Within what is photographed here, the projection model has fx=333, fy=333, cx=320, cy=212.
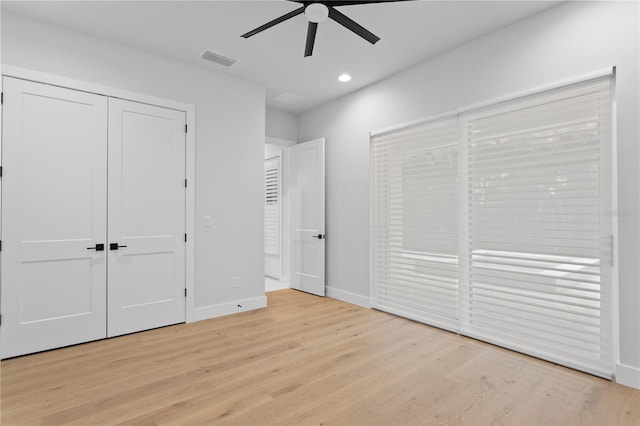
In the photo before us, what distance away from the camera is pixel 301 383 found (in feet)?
7.76

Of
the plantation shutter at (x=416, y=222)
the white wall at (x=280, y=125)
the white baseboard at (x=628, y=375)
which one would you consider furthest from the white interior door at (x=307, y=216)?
the white baseboard at (x=628, y=375)

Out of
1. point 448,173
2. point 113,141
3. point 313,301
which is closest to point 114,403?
point 113,141

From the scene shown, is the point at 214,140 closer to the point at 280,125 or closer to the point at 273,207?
the point at 280,125

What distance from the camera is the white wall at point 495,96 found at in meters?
2.35

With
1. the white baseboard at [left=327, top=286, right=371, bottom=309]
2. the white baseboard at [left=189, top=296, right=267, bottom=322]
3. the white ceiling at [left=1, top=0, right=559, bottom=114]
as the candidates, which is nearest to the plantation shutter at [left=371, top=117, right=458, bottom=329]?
the white baseboard at [left=327, top=286, right=371, bottom=309]

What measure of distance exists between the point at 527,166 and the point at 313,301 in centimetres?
305

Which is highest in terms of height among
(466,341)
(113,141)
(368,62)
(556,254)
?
(368,62)

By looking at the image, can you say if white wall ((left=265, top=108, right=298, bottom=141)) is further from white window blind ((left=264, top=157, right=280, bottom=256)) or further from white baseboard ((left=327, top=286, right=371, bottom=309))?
white baseboard ((left=327, top=286, right=371, bottom=309))

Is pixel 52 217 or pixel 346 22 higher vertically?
pixel 346 22

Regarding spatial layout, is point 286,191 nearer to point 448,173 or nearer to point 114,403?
point 448,173

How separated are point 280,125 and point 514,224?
3710 millimetres

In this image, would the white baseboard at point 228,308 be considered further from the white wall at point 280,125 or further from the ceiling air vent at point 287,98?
the ceiling air vent at point 287,98

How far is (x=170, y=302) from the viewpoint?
3.63 m

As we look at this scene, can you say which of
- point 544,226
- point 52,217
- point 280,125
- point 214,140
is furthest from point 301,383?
point 280,125
